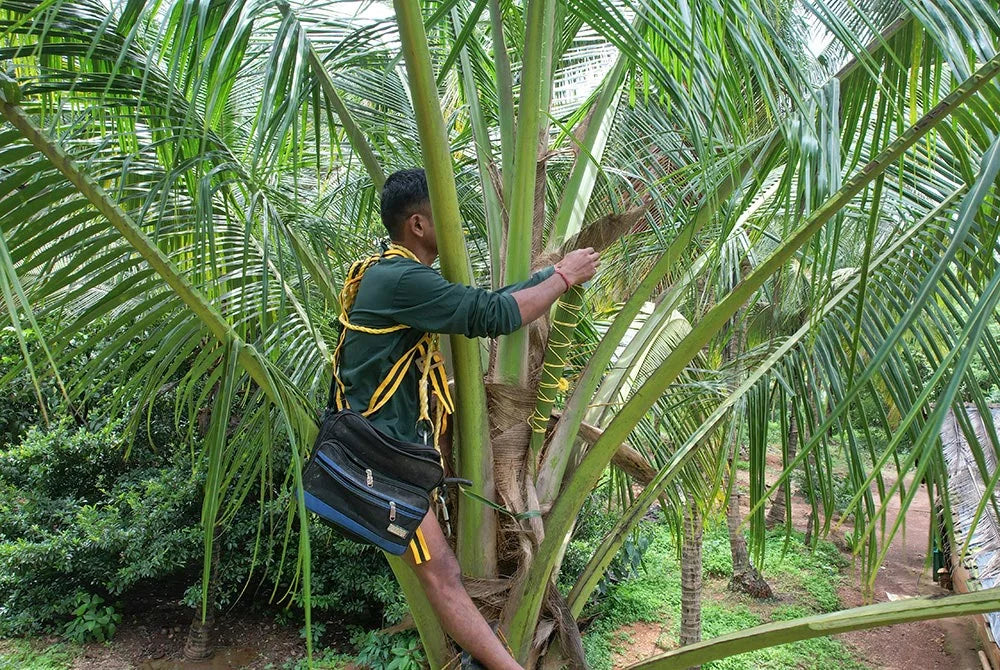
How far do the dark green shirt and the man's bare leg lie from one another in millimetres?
256

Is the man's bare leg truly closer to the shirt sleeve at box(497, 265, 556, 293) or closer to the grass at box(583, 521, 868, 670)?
the shirt sleeve at box(497, 265, 556, 293)

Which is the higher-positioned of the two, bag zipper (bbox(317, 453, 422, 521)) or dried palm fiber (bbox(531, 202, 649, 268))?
dried palm fiber (bbox(531, 202, 649, 268))

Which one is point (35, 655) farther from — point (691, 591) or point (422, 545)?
point (422, 545)

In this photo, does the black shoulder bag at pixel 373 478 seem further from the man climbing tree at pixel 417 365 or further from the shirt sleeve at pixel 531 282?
the shirt sleeve at pixel 531 282

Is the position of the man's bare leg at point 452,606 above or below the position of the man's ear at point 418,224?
below

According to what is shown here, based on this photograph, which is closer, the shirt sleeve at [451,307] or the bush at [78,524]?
the shirt sleeve at [451,307]

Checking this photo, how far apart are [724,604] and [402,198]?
5.97 m

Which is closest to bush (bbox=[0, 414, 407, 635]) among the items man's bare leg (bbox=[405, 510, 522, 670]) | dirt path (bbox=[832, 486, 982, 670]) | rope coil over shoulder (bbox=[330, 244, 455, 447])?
man's bare leg (bbox=[405, 510, 522, 670])

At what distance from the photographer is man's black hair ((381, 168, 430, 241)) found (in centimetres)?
188

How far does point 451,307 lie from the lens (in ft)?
5.31

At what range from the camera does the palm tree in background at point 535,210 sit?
1.37 meters

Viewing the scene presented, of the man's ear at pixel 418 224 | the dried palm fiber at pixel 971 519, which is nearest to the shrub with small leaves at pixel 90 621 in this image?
the man's ear at pixel 418 224

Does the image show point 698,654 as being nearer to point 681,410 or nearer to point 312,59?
point 681,410

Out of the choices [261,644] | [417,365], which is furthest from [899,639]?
[417,365]
